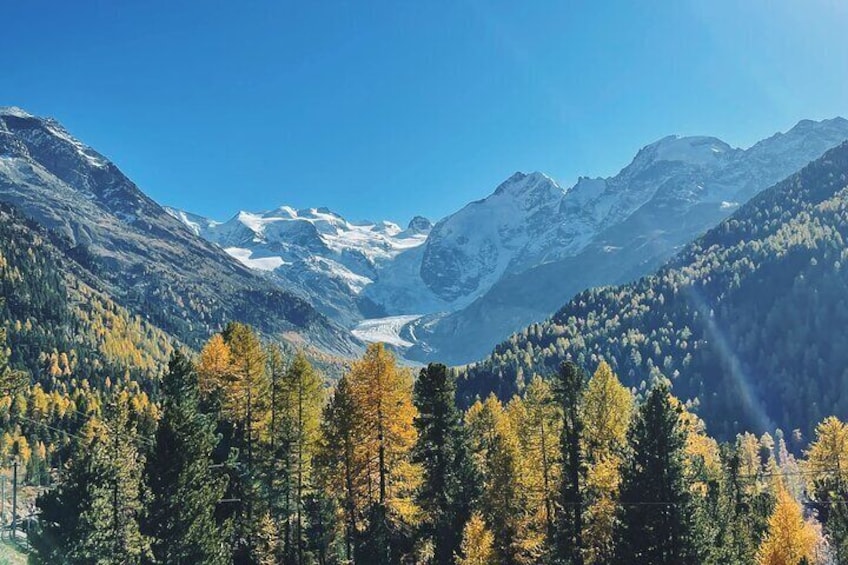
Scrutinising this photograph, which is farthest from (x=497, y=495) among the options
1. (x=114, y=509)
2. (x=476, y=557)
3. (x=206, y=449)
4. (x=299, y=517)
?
(x=114, y=509)

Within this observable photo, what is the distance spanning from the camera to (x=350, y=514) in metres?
56.0

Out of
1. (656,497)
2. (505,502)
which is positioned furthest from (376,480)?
(656,497)

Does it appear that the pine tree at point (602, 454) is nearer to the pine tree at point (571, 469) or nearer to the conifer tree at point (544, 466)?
the pine tree at point (571, 469)

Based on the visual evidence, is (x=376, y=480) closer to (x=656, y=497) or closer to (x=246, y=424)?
(x=246, y=424)

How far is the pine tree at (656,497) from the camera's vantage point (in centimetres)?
4197

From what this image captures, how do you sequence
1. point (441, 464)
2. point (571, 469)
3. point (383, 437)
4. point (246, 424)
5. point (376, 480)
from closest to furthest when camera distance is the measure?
point (383, 437) → point (571, 469) → point (376, 480) → point (441, 464) → point (246, 424)

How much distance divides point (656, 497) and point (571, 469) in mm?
9416

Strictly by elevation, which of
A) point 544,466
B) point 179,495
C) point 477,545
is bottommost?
point 477,545

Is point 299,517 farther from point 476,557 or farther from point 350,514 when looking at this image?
point 476,557

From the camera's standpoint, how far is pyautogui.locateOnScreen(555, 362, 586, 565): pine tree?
5138 cm

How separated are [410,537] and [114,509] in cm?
2289

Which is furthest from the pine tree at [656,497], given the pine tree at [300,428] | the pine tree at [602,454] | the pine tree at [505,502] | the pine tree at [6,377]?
the pine tree at [6,377]

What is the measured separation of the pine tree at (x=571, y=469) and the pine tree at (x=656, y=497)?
23.7ft

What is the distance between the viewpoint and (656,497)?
4316cm
